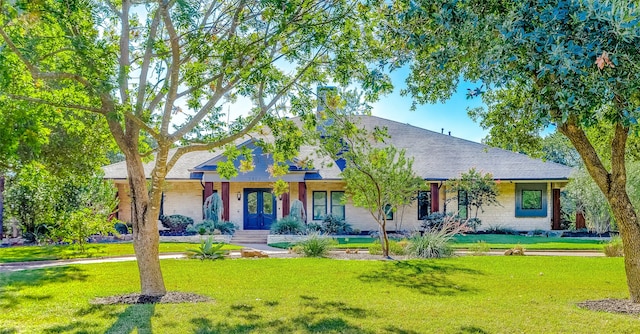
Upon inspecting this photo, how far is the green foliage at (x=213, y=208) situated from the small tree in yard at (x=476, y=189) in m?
11.1

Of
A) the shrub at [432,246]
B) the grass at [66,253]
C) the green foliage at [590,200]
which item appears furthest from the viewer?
the green foliage at [590,200]

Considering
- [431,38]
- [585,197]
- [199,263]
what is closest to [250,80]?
[431,38]

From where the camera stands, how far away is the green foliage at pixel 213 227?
23.4 meters

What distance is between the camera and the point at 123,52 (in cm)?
906

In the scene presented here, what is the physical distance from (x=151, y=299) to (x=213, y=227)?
15.0 metres

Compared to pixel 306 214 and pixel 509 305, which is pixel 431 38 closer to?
pixel 509 305

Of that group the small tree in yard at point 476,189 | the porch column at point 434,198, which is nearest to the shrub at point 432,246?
the small tree in yard at point 476,189

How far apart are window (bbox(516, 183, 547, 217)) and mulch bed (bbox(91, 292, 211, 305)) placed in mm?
20605

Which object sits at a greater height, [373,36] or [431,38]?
[373,36]

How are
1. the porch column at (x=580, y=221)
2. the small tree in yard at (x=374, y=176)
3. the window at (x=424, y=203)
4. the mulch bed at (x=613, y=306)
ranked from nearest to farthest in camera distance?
the mulch bed at (x=613, y=306) < the small tree in yard at (x=374, y=176) < the porch column at (x=580, y=221) < the window at (x=424, y=203)

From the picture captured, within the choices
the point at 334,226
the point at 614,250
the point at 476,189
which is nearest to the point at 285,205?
the point at 334,226

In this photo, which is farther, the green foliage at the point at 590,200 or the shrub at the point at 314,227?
the shrub at the point at 314,227

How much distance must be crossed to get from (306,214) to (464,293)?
52.9ft

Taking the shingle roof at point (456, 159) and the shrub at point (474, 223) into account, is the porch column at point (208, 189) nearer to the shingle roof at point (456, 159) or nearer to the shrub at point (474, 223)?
the shingle roof at point (456, 159)
